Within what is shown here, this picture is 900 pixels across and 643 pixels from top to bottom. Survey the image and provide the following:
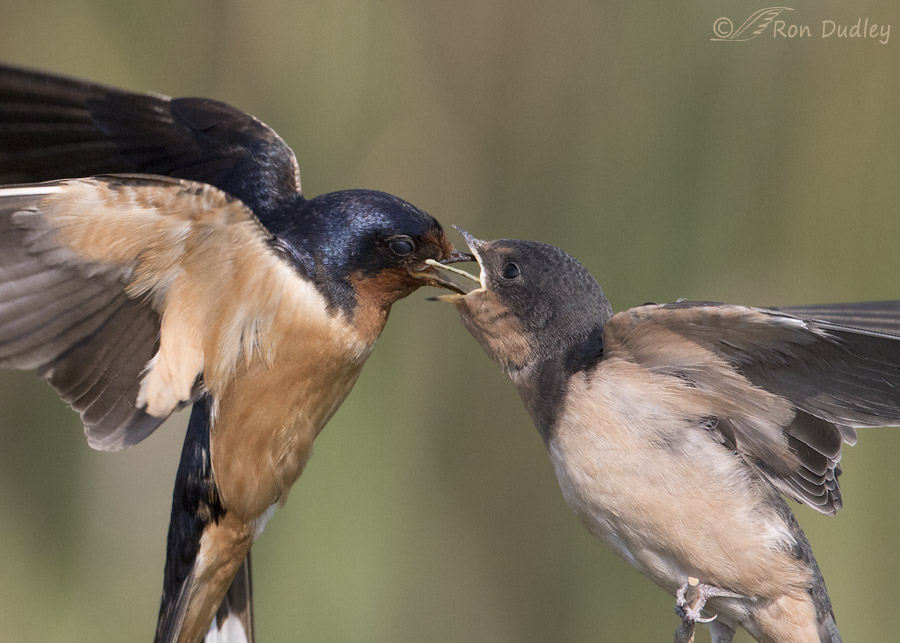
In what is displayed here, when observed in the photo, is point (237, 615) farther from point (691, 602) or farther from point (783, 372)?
point (783, 372)

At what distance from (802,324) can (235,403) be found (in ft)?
2.99

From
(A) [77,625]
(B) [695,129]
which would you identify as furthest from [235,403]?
(B) [695,129]

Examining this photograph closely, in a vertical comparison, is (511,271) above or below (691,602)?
above

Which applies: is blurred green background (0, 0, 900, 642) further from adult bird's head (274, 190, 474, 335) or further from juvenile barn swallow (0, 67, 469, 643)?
adult bird's head (274, 190, 474, 335)

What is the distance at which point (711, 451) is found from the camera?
6.02 feet

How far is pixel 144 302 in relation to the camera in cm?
166

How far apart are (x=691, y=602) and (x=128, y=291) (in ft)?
3.42

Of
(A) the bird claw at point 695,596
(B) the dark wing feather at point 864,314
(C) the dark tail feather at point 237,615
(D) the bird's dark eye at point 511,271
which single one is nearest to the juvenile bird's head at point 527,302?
(D) the bird's dark eye at point 511,271

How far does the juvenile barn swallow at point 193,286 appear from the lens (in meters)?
1.57
